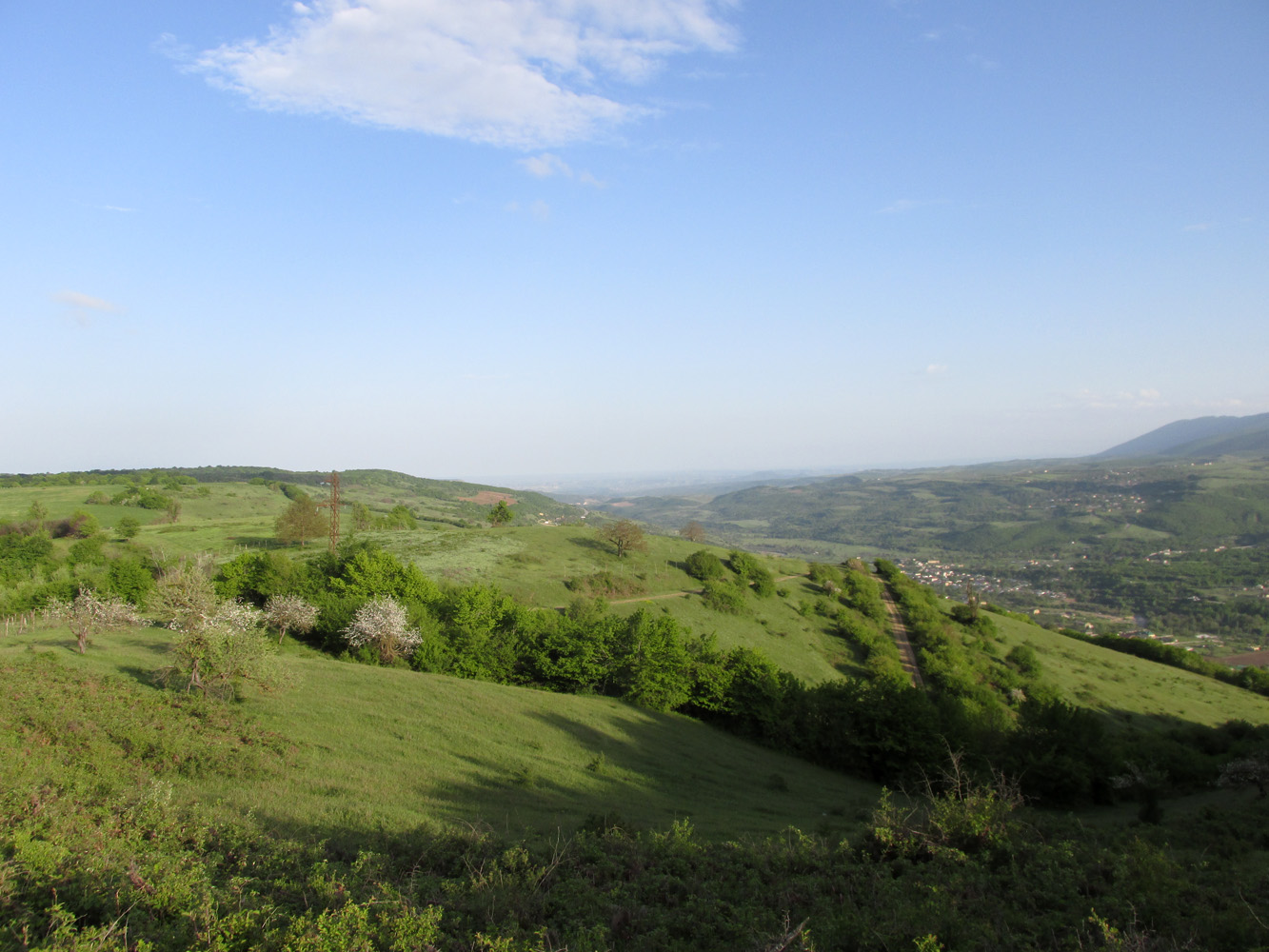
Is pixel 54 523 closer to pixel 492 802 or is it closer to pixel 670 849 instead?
pixel 492 802

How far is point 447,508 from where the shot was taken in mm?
162875

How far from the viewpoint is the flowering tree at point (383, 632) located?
3775cm

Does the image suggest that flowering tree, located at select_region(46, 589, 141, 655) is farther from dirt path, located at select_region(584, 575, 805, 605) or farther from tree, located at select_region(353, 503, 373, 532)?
tree, located at select_region(353, 503, 373, 532)

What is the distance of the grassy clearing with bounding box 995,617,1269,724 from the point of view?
50.4 meters

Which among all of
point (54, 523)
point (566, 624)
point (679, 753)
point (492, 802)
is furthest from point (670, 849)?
point (54, 523)

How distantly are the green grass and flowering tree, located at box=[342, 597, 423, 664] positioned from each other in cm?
532

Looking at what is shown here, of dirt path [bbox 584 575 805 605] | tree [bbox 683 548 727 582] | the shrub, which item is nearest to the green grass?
dirt path [bbox 584 575 805 605]

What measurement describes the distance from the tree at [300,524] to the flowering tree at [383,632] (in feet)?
119

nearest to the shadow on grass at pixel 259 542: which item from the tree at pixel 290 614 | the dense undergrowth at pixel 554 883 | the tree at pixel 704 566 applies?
the tree at pixel 290 614

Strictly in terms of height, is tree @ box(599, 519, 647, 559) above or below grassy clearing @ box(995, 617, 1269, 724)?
above

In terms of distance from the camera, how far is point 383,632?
1487 inches

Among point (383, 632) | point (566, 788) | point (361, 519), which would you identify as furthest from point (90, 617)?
point (361, 519)

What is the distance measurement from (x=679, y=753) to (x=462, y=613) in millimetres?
20377

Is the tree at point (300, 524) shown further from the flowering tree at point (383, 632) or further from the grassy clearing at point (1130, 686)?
the grassy clearing at point (1130, 686)
